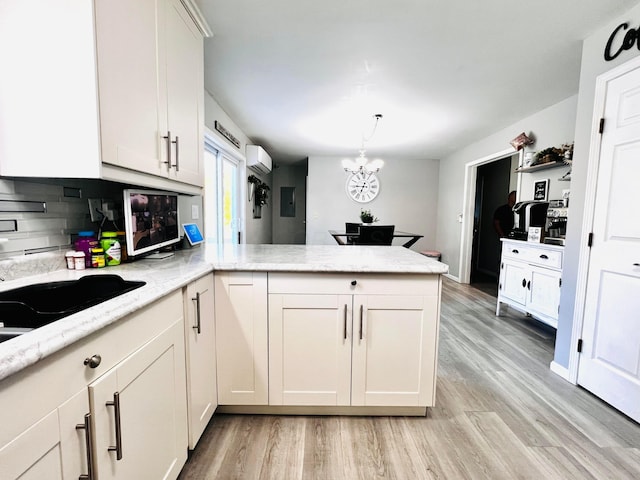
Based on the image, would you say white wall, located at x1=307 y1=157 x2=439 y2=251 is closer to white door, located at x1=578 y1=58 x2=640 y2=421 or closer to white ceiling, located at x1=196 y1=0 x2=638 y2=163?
white ceiling, located at x1=196 y1=0 x2=638 y2=163

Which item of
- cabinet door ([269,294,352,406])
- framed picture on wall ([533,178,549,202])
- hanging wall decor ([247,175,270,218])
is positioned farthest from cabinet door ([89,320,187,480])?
hanging wall decor ([247,175,270,218])

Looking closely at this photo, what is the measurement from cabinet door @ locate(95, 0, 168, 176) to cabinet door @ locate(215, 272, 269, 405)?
661 mm

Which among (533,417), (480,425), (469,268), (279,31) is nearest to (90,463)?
(480,425)

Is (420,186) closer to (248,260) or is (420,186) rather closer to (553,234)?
(553,234)

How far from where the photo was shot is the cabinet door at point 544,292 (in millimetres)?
2486

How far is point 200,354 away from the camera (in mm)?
1359

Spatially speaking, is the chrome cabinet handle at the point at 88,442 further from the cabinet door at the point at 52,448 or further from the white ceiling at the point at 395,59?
the white ceiling at the point at 395,59

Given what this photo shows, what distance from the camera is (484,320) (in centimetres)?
318

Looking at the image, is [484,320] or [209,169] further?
[209,169]

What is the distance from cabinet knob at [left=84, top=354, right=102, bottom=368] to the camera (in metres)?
0.70

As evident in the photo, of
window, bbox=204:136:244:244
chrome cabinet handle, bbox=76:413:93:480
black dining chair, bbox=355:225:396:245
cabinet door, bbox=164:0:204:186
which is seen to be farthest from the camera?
black dining chair, bbox=355:225:396:245

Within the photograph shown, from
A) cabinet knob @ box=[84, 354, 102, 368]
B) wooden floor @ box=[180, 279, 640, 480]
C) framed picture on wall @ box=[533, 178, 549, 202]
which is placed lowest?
wooden floor @ box=[180, 279, 640, 480]

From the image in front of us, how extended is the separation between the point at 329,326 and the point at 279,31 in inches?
74.5

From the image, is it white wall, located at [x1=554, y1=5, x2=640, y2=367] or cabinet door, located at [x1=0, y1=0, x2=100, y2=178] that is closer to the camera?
cabinet door, located at [x1=0, y1=0, x2=100, y2=178]
